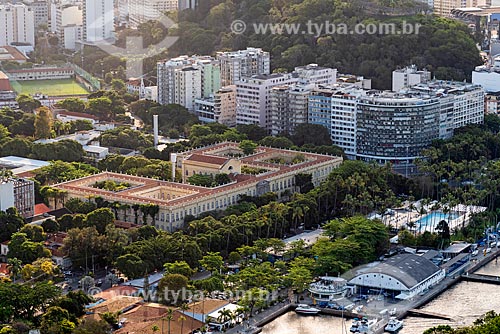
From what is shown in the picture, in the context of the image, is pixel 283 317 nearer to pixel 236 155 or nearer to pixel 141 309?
pixel 141 309

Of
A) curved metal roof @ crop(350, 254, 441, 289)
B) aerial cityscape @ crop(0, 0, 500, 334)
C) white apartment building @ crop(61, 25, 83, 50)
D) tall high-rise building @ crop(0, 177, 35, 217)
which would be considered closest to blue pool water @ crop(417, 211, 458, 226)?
aerial cityscape @ crop(0, 0, 500, 334)

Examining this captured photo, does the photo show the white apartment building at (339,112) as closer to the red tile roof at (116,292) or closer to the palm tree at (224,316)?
the red tile roof at (116,292)

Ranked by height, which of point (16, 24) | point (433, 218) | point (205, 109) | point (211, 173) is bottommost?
point (433, 218)

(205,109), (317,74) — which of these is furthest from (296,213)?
(317,74)

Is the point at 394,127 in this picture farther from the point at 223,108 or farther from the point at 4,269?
the point at 4,269

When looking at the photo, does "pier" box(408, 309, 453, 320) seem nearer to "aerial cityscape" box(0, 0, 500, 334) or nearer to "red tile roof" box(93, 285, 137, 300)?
"aerial cityscape" box(0, 0, 500, 334)

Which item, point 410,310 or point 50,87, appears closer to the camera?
point 410,310
